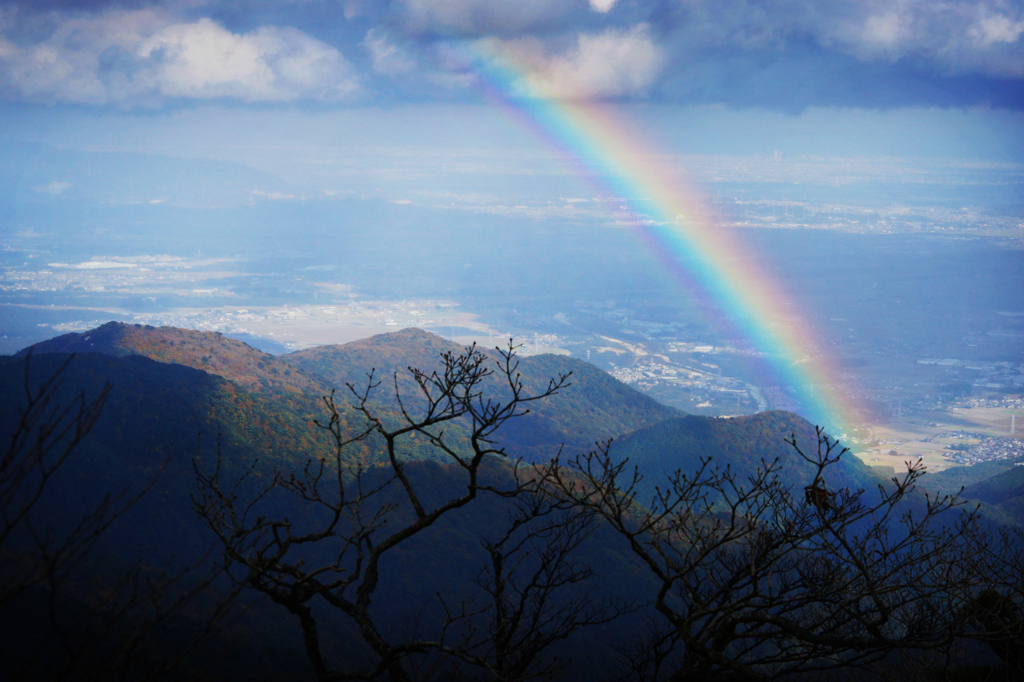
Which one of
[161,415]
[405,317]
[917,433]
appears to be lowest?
[917,433]

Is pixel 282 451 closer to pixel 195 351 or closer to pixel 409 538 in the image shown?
pixel 409 538

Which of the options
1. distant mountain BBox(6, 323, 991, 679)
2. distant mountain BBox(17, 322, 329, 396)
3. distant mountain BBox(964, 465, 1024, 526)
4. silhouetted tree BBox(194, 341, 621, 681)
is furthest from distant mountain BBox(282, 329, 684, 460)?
distant mountain BBox(964, 465, 1024, 526)

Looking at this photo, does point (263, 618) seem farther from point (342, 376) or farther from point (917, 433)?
Result: point (917, 433)

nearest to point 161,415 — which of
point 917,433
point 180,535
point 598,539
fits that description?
point 180,535

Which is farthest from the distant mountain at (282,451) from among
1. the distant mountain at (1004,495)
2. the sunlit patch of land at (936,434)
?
the sunlit patch of land at (936,434)

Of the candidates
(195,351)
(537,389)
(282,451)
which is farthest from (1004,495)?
(195,351)

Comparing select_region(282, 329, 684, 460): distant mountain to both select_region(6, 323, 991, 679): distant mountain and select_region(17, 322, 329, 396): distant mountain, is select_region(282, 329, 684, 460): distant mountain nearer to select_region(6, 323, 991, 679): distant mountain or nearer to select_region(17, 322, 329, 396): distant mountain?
select_region(6, 323, 991, 679): distant mountain

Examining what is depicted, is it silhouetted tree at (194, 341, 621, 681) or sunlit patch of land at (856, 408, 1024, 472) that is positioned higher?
silhouetted tree at (194, 341, 621, 681)
